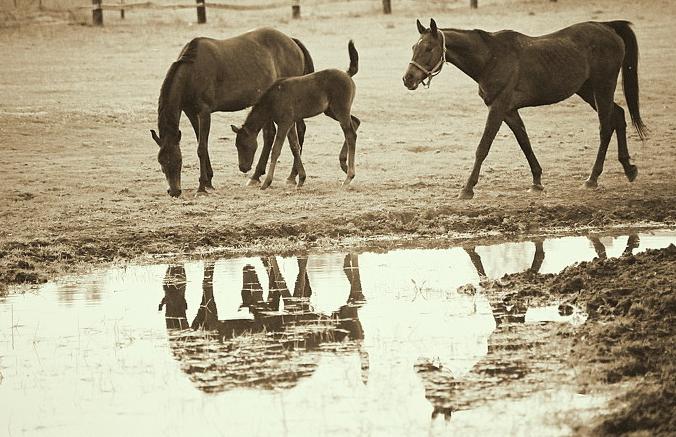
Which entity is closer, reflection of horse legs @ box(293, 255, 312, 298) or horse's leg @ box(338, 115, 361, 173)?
reflection of horse legs @ box(293, 255, 312, 298)

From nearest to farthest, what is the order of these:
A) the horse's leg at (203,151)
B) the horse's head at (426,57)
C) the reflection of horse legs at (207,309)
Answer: the reflection of horse legs at (207,309), the horse's head at (426,57), the horse's leg at (203,151)

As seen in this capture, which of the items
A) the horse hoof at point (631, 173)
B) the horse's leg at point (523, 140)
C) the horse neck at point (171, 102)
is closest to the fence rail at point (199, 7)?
the horse neck at point (171, 102)

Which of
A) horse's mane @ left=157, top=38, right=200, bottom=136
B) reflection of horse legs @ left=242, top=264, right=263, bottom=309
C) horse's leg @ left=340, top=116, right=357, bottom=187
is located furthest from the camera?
horse's leg @ left=340, top=116, right=357, bottom=187

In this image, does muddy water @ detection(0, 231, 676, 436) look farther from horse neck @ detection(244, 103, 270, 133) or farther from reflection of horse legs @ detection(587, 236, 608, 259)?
horse neck @ detection(244, 103, 270, 133)

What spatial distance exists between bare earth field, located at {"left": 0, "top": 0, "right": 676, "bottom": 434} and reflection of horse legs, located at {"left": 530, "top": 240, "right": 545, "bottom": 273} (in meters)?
0.52

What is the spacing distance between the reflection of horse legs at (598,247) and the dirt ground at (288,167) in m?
0.61

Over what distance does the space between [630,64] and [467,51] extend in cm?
229

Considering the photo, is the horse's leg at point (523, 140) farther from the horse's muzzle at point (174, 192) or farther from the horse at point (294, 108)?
the horse's muzzle at point (174, 192)

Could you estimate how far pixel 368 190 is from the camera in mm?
13953

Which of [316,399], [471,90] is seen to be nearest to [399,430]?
[316,399]

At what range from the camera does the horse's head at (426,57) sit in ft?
41.1

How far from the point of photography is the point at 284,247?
11320 mm

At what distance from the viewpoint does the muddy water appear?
21.0ft

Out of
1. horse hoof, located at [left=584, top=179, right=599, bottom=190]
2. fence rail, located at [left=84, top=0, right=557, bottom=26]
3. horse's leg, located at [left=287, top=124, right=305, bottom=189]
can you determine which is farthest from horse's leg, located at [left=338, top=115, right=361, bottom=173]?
fence rail, located at [left=84, top=0, right=557, bottom=26]
